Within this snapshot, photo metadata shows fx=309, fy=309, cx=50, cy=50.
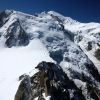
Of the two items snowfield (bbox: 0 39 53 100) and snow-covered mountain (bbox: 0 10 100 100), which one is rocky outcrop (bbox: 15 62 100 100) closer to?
snow-covered mountain (bbox: 0 10 100 100)

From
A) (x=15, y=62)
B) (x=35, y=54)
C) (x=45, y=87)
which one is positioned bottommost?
(x=45, y=87)

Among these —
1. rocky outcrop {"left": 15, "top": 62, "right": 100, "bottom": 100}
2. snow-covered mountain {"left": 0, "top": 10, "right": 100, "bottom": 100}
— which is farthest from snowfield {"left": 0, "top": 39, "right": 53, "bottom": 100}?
rocky outcrop {"left": 15, "top": 62, "right": 100, "bottom": 100}

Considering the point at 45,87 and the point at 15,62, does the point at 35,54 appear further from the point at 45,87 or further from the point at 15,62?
the point at 45,87

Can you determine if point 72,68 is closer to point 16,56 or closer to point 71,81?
point 71,81

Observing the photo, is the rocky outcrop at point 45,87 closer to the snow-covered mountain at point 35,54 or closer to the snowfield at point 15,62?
the snow-covered mountain at point 35,54

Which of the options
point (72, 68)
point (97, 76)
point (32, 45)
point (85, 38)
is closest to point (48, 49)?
point (32, 45)

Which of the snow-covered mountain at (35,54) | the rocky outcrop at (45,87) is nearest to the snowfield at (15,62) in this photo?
the snow-covered mountain at (35,54)

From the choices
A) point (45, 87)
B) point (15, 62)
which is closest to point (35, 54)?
point (15, 62)

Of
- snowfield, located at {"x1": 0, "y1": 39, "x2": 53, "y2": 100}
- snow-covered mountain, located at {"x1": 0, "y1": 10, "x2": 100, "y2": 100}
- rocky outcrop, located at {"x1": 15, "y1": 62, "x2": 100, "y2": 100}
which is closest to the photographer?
rocky outcrop, located at {"x1": 15, "y1": 62, "x2": 100, "y2": 100}
